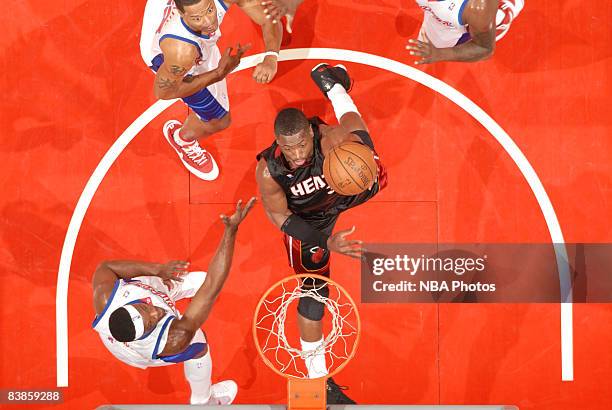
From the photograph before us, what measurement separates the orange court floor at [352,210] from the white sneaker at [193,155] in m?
0.11

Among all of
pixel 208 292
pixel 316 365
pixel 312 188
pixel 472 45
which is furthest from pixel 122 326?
pixel 472 45

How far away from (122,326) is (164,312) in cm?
46

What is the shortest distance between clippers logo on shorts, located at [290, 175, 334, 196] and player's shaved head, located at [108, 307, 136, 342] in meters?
1.77

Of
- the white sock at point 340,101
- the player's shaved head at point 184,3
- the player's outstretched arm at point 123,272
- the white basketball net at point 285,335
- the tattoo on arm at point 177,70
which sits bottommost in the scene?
the white basketball net at point 285,335

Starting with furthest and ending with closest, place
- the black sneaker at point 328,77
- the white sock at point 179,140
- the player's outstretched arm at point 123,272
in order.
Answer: the white sock at point 179,140, the black sneaker at point 328,77, the player's outstretched arm at point 123,272

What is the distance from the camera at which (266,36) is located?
6.25m

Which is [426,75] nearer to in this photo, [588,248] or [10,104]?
[588,248]

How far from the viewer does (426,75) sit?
6.75 metres

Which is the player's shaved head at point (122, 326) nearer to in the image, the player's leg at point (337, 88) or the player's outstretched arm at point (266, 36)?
the player's outstretched arm at point (266, 36)

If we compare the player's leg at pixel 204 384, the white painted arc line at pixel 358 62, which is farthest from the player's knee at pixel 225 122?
the player's leg at pixel 204 384

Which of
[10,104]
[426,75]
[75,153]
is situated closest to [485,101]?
[426,75]

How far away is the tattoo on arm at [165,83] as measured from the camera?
5.81 meters

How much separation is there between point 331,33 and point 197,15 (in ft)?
5.62

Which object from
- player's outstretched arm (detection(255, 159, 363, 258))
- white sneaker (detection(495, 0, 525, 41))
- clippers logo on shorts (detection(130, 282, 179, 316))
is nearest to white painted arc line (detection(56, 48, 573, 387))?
white sneaker (detection(495, 0, 525, 41))
